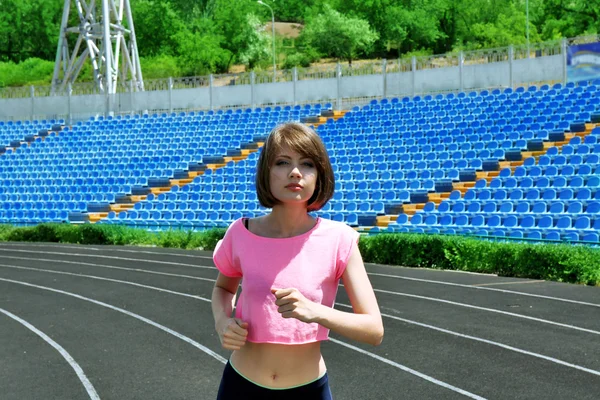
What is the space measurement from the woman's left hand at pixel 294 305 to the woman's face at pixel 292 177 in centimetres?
35

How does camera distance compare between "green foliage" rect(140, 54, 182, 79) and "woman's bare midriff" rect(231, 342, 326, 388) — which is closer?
"woman's bare midriff" rect(231, 342, 326, 388)

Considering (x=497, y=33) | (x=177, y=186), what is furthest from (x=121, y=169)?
(x=497, y=33)

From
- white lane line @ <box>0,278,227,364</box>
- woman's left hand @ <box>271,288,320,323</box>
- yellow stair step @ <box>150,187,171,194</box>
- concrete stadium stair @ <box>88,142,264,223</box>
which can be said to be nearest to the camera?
Answer: woman's left hand @ <box>271,288,320,323</box>

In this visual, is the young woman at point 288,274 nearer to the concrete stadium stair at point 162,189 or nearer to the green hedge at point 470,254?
the green hedge at point 470,254

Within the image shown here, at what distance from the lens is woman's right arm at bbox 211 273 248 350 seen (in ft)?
8.74

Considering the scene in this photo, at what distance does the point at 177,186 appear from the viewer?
A: 28781 millimetres

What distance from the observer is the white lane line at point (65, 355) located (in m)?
A: 7.68

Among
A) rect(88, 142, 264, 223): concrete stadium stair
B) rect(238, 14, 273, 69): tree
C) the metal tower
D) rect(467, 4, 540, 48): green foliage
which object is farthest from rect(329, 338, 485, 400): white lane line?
rect(238, 14, 273, 69): tree

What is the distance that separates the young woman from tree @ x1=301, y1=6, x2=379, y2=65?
70.5 meters

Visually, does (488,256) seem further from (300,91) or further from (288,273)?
(300,91)

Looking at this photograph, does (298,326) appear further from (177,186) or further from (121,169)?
(121,169)

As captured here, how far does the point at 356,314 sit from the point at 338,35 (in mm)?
71408

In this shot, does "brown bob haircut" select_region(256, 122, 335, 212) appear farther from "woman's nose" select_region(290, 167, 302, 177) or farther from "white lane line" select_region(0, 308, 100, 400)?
"white lane line" select_region(0, 308, 100, 400)

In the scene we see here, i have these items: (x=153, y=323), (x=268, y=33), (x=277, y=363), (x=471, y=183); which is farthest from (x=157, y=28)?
(x=277, y=363)
